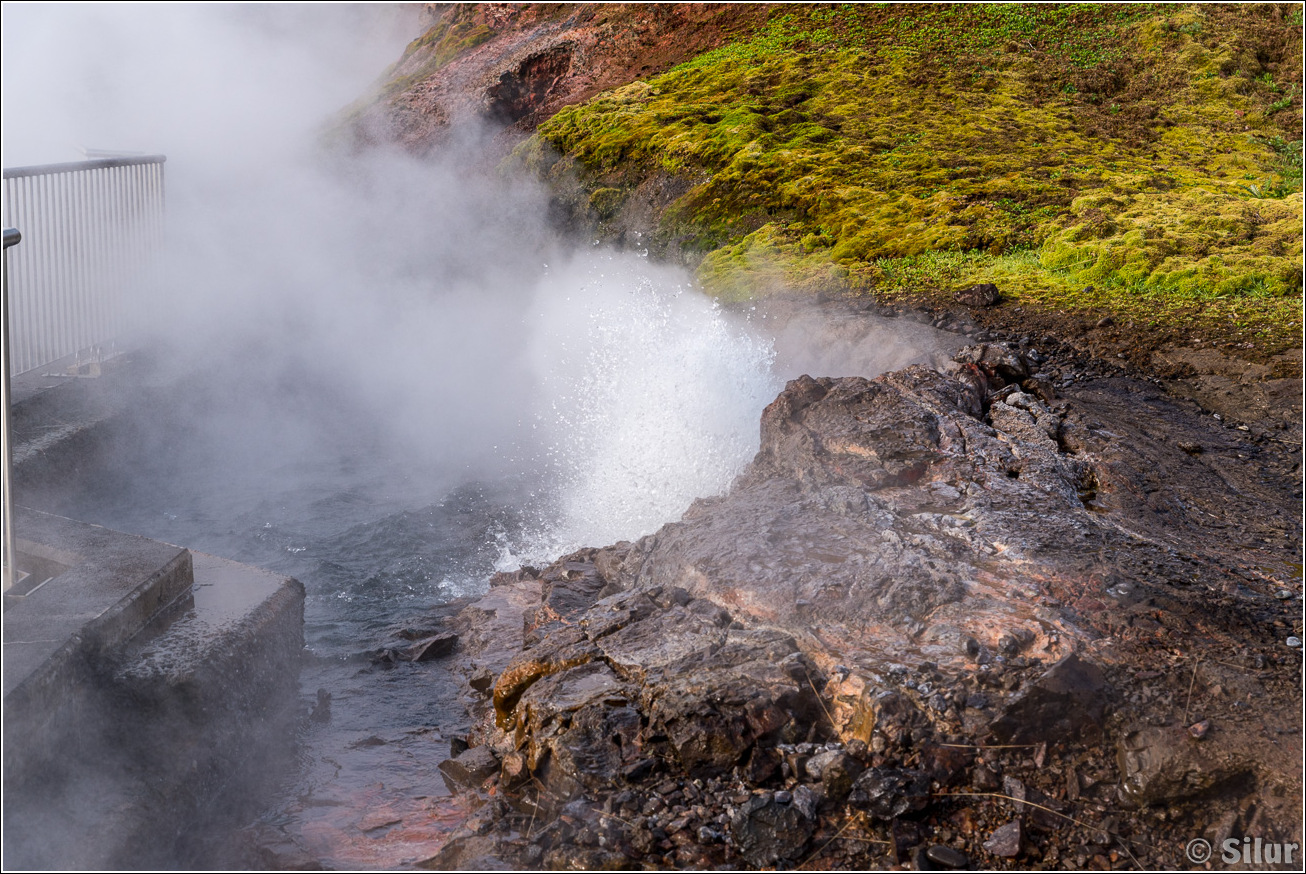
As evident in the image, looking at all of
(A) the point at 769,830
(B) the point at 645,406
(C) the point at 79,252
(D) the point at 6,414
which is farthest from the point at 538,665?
(C) the point at 79,252

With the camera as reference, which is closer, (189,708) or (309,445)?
(189,708)

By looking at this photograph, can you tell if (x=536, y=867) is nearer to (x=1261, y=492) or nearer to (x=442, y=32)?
(x=1261, y=492)

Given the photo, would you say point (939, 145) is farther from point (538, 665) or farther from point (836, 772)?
point (836, 772)

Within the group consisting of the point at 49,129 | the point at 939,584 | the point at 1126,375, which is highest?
the point at 49,129

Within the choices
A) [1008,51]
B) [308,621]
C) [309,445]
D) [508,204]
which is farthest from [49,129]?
[1008,51]

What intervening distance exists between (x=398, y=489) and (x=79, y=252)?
332 cm

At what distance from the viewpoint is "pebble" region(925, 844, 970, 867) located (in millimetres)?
3248

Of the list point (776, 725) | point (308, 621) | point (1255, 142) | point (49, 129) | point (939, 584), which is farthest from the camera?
point (49, 129)

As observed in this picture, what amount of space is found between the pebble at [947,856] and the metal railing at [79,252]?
7138mm

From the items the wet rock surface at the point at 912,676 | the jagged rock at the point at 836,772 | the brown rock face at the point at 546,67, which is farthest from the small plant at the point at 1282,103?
the jagged rock at the point at 836,772

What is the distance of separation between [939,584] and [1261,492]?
2.70 meters

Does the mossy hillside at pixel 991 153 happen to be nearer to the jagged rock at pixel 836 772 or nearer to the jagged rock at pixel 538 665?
the jagged rock at pixel 538 665

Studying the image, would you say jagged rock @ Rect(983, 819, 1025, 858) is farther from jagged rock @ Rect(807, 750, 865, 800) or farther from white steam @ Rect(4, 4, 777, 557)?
white steam @ Rect(4, 4, 777, 557)

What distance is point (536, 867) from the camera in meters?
3.45
